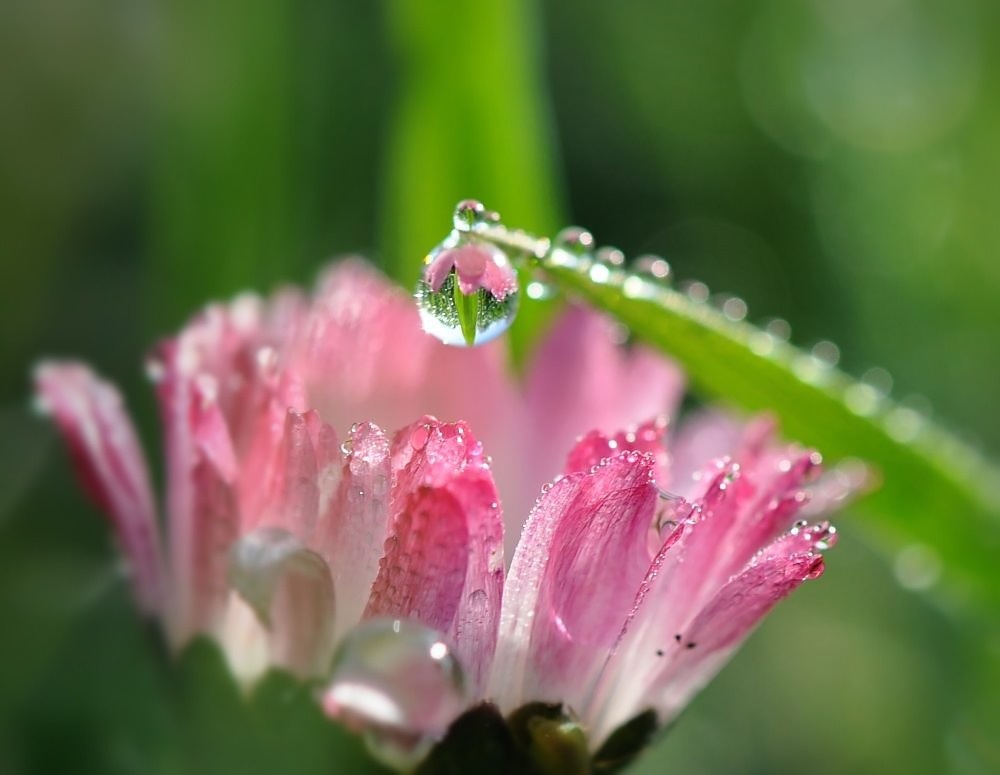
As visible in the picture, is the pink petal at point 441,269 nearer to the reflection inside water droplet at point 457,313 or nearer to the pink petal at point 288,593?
the reflection inside water droplet at point 457,313

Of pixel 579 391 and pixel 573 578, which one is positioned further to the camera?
pixel 579 391

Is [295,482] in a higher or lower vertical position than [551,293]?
lower

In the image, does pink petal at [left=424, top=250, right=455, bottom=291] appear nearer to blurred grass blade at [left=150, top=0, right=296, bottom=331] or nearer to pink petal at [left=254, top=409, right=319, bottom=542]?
pink petal at [left=254, top=409, right=319, bottom=542]

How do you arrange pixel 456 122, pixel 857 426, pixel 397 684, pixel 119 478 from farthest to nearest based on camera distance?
1. pixel 456 122
2. pixel 857 426
3. pixel 119 478
4. pixel 397 684

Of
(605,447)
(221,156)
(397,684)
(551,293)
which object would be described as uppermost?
(221,156)

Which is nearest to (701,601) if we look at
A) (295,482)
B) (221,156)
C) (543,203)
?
(295,482)

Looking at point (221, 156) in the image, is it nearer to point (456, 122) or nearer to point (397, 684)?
point (456, 122)

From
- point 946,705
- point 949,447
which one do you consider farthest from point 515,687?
point 946,705
